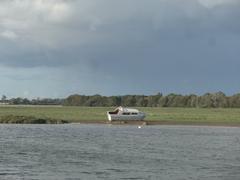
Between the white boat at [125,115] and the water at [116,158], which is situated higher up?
the white boat at [125,115]

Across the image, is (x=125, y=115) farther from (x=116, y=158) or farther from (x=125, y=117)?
(x=116, y=158)

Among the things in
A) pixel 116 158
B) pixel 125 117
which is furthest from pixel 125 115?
pixel 116 158

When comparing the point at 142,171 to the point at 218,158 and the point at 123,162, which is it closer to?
the point at 123,162

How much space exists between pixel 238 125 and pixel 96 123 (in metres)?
24.1

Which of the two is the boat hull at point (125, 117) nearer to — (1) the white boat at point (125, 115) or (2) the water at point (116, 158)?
(1) the white boat at point (125, 115)

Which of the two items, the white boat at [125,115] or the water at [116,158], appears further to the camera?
the white boat at [125,115]

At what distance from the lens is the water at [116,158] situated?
3631 cm

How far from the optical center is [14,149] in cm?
5269

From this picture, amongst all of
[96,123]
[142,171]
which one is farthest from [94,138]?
[96,123]

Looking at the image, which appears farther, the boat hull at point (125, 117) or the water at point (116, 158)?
the boat hull at point (125, 117)

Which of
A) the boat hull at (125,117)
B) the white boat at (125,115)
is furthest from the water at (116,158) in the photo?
the white boat at (125,115)

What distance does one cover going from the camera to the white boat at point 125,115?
110375 millimetres

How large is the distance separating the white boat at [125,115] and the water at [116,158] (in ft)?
138

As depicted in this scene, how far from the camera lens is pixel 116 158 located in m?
46.0
